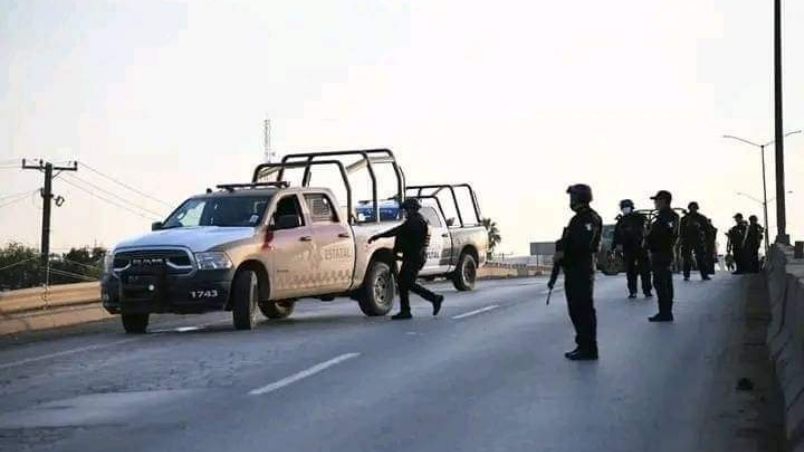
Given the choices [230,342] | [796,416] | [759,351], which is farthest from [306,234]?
[796,416]

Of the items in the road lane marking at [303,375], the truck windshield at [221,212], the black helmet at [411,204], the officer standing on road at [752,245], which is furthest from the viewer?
the officer standing on road at [752,245]

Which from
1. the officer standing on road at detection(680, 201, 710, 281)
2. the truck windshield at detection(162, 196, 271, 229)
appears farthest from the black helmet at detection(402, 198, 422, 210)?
the officer standing on road at detection(680, 201, 710, 281)

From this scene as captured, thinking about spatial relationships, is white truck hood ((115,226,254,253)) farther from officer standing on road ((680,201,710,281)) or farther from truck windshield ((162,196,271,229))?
officer standing on road ((680,201,710,281))

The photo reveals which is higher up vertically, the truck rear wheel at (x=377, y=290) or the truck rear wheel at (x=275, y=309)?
the truck rear wheel at (x=377, y=290)

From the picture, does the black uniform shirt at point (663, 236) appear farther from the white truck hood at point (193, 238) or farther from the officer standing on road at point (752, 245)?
the officer standing on road at point (752, 245)

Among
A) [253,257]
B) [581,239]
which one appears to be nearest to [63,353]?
[253,257]

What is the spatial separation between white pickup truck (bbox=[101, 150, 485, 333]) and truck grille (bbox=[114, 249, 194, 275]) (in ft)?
0.04

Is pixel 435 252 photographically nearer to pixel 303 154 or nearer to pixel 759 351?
pixel 303 154

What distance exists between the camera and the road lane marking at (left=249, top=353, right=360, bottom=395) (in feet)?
31.0

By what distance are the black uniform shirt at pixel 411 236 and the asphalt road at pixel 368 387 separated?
3.63 ft

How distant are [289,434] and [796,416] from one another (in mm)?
3167

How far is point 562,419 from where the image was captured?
7824 millimetres

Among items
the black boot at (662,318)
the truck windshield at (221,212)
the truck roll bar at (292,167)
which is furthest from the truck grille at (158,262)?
the black boot at (662,318)

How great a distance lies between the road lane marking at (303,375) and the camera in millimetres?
9445
